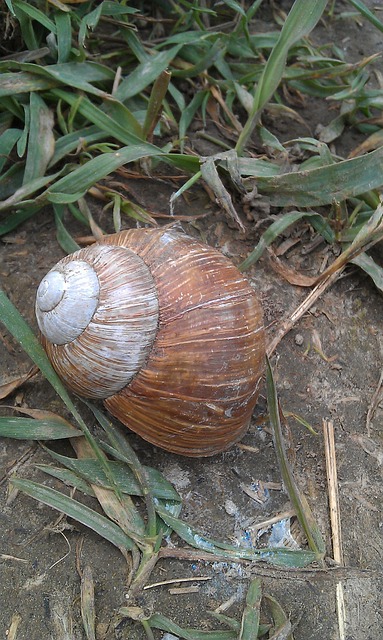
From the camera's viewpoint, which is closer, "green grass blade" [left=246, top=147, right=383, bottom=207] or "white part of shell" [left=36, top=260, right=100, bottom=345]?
"white part of shell" [left=36, top=260, right=100, bottom=345]

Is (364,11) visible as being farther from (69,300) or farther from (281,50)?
(69,300)

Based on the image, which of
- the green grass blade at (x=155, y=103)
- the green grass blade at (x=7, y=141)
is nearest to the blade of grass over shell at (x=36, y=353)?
the green grass blade at (x=7, y=141)

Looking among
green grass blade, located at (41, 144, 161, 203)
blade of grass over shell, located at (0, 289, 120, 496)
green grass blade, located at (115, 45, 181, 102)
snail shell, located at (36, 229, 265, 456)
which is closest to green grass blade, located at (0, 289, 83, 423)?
blade of grass over shell, located at (0, 289, 120, 496)

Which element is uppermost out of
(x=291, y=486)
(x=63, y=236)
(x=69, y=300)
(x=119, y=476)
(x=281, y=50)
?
(x=281, y=50)

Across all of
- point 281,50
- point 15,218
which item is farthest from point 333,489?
point 281,50

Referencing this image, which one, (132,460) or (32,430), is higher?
(32,430)

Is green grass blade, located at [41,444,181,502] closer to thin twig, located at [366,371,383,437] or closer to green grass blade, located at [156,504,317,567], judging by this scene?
green grass blade, located at [156,504,317,567]
